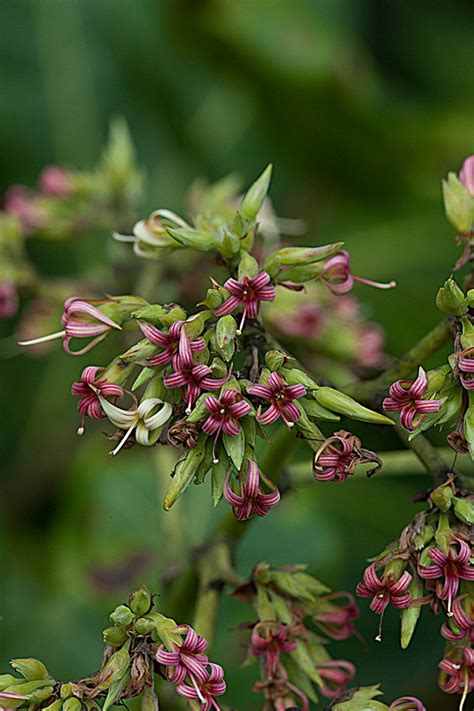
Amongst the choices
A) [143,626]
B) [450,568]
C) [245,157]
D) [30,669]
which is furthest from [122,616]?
[245,157]

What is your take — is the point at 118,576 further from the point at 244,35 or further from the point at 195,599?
the point at 244,35

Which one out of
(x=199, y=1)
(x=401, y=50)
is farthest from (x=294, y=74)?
(x=401, y=50)

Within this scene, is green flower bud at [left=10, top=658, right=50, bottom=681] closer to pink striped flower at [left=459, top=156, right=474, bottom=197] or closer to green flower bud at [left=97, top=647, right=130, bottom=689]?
green flower bud at [left=97, top=647, right=130, bottom=689]

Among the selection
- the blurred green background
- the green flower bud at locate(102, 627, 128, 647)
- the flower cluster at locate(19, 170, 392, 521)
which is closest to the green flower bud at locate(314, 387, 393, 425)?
the flower cluster at locate(19, 170, 392, 521)

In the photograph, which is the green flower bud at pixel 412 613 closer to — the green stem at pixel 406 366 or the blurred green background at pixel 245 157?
the green stem at pixel 406 366

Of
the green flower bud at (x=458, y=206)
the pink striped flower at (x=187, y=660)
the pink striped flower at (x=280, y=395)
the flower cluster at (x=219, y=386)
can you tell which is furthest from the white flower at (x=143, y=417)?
the green flower bud at (x=458, y=206)

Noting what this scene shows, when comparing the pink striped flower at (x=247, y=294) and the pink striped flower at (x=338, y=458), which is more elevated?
the pink striped flower at (x=247, y=294)
